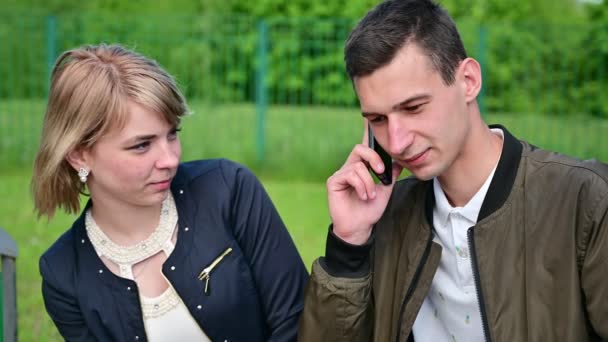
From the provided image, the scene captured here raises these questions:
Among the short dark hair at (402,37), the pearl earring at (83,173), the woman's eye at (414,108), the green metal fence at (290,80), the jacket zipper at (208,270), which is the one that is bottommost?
the green metal fence at (290,80)

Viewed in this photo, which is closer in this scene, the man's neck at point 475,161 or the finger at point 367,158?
the man's neck at point 475,161

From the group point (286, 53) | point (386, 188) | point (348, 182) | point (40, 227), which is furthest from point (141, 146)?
point (286, 53)

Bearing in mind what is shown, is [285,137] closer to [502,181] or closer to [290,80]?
[290,80]

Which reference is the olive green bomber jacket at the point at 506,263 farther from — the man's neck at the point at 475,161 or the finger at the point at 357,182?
the finger at the point at 357,182

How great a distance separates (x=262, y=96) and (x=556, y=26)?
A: 4.09m

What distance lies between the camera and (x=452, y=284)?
2717 millimetres

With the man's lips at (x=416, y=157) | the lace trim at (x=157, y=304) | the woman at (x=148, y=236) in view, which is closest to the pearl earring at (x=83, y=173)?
the woman at (x=148, y=236)

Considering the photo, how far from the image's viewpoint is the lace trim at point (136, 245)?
3.10m

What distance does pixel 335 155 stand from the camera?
11.5 metres

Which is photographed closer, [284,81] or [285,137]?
[285,137]

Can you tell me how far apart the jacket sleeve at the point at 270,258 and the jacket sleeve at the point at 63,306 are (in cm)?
66

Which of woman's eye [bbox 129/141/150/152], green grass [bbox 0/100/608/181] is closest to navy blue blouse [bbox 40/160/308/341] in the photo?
woman's eye [bbox 129/141/150/152]

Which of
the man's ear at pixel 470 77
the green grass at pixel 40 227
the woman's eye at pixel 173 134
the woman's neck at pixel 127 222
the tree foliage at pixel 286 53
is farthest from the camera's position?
the tree foliage at pixel 286 53

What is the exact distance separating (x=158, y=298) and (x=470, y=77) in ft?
4.54
